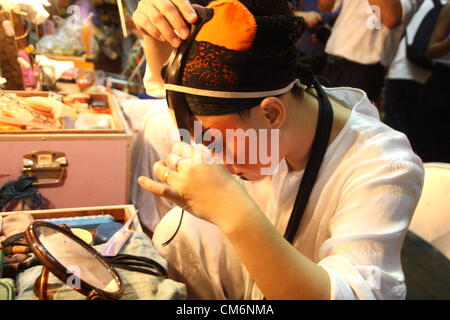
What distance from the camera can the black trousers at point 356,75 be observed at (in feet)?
2.62

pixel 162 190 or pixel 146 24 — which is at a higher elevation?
pixel 146 24

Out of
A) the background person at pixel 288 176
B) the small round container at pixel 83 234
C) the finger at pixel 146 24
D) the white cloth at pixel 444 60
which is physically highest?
the finger at pixel 146 24

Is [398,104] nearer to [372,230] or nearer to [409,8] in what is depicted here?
[409,8]

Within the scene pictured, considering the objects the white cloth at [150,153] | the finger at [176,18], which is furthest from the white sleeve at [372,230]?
the white cloth at [150,153]

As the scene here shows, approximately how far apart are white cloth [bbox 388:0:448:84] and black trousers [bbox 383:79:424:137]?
0.02 m

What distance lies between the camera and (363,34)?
28.8 inches

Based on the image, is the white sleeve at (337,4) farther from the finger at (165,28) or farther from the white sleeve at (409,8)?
the finger at (165,28)

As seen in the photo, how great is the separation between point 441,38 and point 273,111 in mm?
609

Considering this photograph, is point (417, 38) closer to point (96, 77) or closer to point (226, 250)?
point (226, 250)

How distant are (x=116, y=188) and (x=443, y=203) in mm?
965

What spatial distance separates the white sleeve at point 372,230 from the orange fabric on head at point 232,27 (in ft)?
1.18

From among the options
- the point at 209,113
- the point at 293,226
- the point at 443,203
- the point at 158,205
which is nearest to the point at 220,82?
the point at 209,113

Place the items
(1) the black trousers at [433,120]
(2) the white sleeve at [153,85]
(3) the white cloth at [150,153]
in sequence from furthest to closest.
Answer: (3) the white cloth at [150,153]
(1) the black trousers at [433,120]
(2) the white sleeve at [153,85]

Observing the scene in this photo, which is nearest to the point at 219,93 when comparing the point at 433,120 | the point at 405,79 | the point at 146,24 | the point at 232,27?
the point at 232,27
